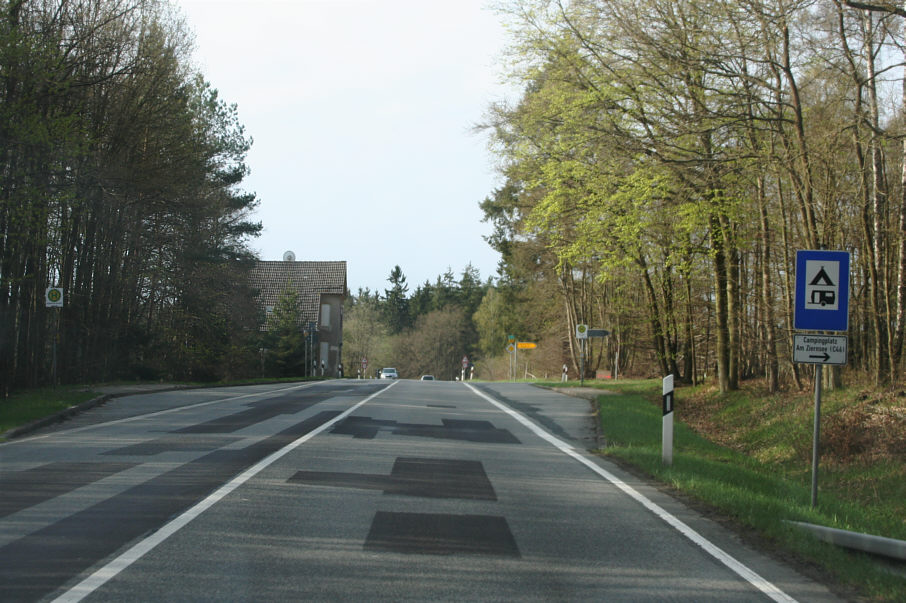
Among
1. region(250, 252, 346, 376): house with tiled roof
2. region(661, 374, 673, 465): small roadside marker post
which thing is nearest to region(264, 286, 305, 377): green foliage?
region(250, 252, 346, 376): house with tiled roof

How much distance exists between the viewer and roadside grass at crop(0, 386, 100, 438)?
15148mm

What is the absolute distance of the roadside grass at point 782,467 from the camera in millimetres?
6883

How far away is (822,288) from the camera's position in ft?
29.7

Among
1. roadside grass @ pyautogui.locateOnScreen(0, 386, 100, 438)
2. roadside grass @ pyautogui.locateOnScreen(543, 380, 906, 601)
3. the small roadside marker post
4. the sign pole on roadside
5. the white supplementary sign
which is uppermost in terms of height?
the sign pole on roadside

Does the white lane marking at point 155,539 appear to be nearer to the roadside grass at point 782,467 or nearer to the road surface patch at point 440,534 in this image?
the road surface patch at point 440,534

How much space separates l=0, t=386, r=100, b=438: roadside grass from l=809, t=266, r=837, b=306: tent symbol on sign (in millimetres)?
12449

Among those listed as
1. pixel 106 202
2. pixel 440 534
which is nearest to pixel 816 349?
pixel 440 534

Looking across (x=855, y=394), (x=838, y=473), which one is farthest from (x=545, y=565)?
(x=855, y=394)

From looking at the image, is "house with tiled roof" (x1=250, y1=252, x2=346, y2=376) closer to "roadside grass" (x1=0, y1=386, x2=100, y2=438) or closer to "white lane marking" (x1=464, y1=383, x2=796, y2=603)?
"roadside grass" (x1=0, y1=386, x2=100, y2=438)

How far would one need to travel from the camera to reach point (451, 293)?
13612 cm

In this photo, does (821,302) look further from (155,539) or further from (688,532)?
(155,539)

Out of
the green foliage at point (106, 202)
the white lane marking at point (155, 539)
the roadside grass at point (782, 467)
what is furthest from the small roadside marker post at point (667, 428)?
the green foliage at point (106, 202)

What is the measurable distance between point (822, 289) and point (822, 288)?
1 cm

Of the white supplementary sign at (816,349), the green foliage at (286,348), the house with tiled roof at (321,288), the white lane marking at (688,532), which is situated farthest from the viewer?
the house with tiled roof at (321,288)
